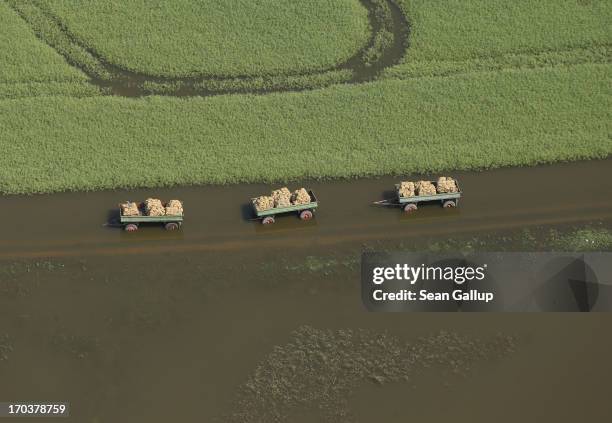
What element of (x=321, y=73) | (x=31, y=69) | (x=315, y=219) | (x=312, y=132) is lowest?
(x=315, y=219)

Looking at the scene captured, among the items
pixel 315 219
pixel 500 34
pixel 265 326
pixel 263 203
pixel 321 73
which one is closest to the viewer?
pixel 265 326

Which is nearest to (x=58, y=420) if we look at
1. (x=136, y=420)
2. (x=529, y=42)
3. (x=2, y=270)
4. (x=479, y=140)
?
(x=136, y=420)

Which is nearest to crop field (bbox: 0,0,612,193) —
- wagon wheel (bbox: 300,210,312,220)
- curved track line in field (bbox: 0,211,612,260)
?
wagon wheel (bbox: 300,210,312,220)

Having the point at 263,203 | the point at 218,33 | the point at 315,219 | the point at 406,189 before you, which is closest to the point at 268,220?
the point at 263,203

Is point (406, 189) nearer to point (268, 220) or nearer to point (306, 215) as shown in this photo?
point (306, 215)

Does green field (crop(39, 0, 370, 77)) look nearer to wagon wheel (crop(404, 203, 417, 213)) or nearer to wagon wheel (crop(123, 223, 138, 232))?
wagon wheel (crop(123, 223, 138, 232))

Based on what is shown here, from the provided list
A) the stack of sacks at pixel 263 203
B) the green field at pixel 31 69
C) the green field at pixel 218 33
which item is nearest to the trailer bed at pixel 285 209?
the stack of sacks at pixel 263 203

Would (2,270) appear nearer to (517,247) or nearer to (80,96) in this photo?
(80,96)
